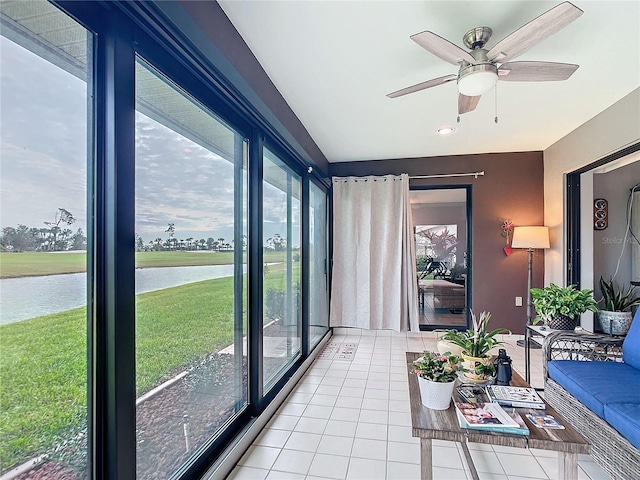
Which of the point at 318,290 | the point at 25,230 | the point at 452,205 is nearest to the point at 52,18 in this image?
the point at 25,230

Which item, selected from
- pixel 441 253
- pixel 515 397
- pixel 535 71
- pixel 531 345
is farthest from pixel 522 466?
pixel 441 253

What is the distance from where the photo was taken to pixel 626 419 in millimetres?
1556

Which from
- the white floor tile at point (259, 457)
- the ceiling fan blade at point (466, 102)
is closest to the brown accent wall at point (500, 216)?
the ceiling fan blade at point (466, 102)

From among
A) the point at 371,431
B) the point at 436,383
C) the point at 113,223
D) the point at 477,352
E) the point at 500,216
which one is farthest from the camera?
the point at 500,216

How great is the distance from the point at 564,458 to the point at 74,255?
2.07 meters

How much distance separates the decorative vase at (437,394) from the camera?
1.60 m

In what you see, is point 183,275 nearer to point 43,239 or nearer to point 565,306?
point 43,239

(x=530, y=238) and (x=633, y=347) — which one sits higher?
(x=530, y=238)

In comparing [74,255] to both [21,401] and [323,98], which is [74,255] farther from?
[323,98]

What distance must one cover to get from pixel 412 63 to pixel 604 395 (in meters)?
2.23

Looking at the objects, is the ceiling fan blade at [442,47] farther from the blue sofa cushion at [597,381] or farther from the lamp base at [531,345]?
the lamp base at [531,345]

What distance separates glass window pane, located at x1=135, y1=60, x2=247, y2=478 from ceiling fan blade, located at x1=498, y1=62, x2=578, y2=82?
5.35 ft

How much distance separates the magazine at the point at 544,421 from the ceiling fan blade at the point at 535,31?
173cm

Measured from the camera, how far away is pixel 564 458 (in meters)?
1.45
